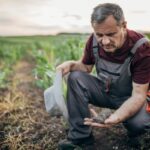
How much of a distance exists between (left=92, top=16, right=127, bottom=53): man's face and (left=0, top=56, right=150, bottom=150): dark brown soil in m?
0.85

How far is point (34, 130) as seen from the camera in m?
4.10

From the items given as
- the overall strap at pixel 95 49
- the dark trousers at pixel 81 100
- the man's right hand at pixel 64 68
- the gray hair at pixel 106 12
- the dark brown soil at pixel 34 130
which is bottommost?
the dark brown soil at pixel 34 130

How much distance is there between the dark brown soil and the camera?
3703 mm

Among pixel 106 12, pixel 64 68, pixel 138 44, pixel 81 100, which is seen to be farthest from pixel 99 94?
pixel 106 12

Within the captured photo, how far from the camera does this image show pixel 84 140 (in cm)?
355

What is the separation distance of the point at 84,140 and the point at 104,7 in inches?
40.0

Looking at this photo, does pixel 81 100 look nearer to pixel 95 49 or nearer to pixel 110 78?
pixel 110 78

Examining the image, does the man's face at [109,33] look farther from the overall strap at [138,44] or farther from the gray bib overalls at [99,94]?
the gray bib overalls at [99,94]

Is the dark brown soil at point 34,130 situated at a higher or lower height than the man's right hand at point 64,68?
lower

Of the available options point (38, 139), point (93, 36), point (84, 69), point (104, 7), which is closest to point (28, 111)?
point (38, 139)

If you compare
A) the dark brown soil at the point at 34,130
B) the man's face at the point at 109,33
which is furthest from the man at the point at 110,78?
the dark brown soil at the point at 34,130

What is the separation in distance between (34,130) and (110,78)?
3.34 feet

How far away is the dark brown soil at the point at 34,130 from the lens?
370 centimetres

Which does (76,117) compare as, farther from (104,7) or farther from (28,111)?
(28,111)
